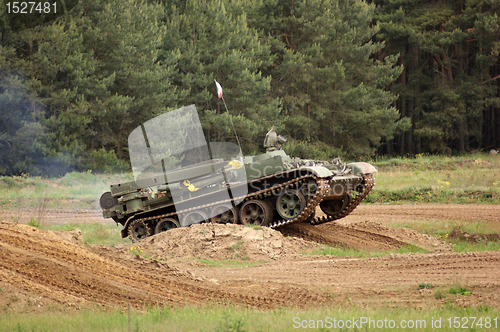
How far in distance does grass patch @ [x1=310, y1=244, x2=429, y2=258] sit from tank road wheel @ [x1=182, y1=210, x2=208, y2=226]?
124 inches

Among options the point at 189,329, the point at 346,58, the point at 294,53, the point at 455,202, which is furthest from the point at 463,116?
the point at 189,329

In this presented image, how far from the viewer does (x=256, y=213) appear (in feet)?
43.0

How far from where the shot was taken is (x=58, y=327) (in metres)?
5.43

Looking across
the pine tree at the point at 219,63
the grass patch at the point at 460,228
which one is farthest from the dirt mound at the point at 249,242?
the pine tree at the point at 219,63

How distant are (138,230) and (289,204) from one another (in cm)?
410

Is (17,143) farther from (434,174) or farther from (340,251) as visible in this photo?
(434,174)

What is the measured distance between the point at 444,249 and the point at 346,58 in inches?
958

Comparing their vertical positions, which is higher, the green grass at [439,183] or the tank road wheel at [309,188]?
the tank road wheel at [309,188]

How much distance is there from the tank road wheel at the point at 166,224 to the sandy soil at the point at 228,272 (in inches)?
46.4

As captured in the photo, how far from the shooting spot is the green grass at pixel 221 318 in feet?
17.5

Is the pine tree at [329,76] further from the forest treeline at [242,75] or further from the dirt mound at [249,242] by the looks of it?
the dirt mound at [249,242]

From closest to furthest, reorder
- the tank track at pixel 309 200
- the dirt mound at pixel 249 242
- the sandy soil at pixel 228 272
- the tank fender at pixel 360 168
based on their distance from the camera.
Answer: the sandy soil at pixel 228 272 < the dirt mound at pixel 249 242 < the tank track at pixel 309 200 < the tank fender at pixel 360 168

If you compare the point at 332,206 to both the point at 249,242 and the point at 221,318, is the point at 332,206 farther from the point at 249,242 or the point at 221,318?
the point at 221,318

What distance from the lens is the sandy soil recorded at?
22.7ft
